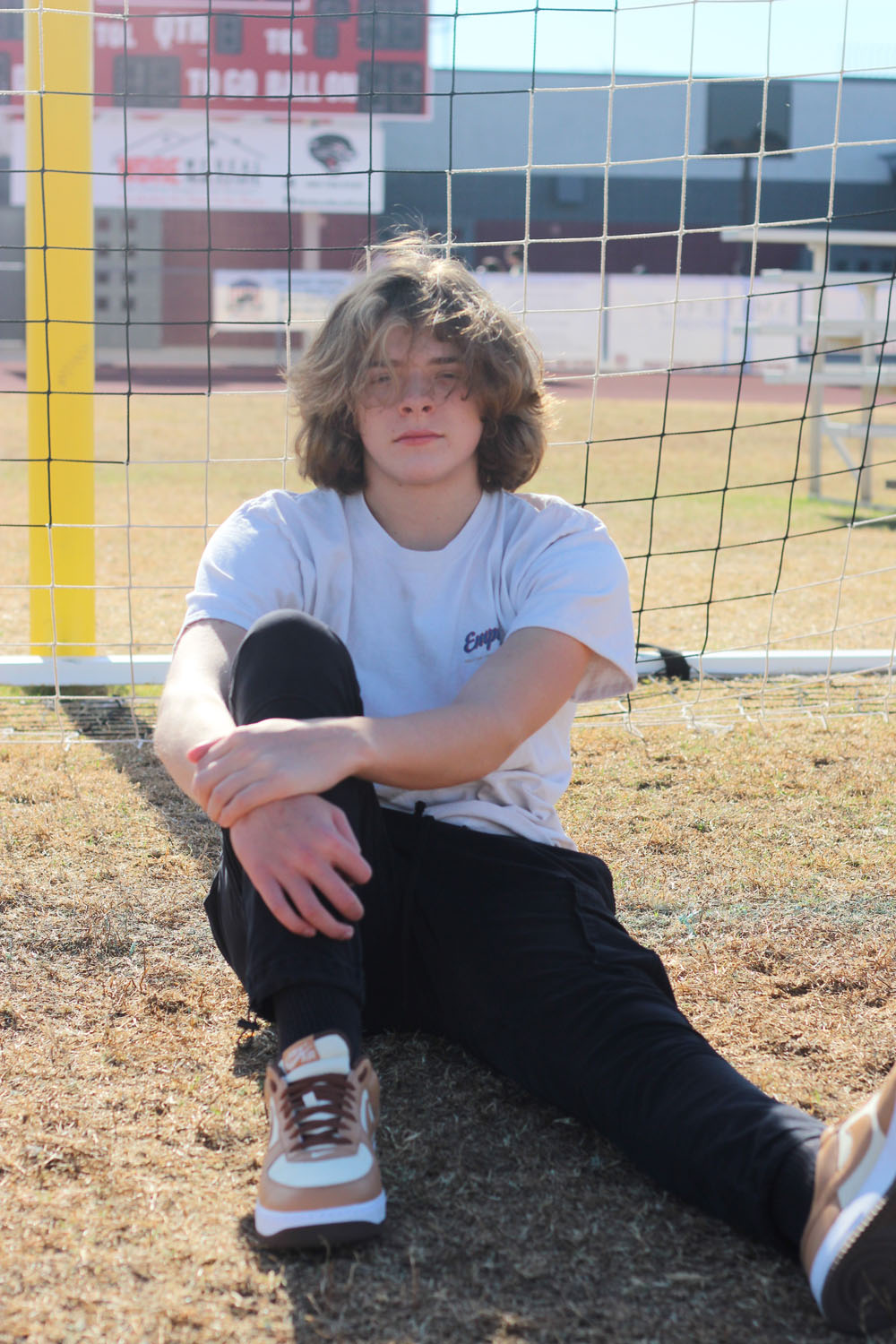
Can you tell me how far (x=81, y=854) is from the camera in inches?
86.2

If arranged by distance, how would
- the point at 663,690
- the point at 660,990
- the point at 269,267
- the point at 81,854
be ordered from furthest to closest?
the point at 269,267 → the point at 663,690 → the point at 81,854 → the point at 660,990

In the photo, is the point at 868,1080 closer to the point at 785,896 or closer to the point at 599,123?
the point at 785,896

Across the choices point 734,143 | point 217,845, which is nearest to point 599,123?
point 734,143

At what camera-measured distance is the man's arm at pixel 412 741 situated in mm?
1231

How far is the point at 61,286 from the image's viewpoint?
123 inches

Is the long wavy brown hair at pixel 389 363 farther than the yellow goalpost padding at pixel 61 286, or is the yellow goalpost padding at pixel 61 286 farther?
the yellow goalpost padding at pixel 61 286

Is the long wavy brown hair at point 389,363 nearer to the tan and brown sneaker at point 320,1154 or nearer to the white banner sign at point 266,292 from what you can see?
the tan and brown sneaker at point 320,1154

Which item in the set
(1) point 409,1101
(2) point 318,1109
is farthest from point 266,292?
(2) point 318,1109

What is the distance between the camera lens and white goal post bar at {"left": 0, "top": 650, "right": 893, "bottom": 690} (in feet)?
10.7

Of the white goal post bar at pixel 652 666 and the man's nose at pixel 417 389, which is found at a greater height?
the man's nose at pixel 417 389

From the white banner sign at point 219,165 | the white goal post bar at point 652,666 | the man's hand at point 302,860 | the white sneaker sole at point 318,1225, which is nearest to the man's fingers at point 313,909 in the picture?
the man's hand at point 302,860

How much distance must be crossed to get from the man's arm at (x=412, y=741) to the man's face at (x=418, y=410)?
244 millimetres

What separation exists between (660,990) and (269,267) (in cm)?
1707

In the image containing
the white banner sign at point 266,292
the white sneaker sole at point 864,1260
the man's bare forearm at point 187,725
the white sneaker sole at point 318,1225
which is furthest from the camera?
the white banner sign at point 266,292
